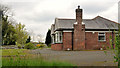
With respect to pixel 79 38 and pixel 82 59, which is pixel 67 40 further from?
pixel 82 59

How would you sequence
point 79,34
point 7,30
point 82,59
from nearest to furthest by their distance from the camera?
point 82,59 < point 79,34 < point 7,30

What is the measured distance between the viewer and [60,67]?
4188 millimetres

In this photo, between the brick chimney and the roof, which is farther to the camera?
the roof

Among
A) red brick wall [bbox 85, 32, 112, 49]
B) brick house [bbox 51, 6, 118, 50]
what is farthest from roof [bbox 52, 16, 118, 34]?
red brick wall [bbox 85, 32, 112, 49]

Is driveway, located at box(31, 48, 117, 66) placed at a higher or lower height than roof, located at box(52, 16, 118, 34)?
lower

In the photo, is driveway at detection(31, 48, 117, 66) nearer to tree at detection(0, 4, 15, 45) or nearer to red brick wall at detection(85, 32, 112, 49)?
red brick wall at detection(85, 32, 112, 49)

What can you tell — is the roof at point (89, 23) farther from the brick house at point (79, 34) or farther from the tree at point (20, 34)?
the tree at point (20, 34)

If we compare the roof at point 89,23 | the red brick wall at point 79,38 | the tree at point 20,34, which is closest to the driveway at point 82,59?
the red brick wall at point 79,38

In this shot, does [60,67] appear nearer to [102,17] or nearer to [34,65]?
[34,65]

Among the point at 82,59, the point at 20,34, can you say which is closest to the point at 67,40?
the point at 82,59

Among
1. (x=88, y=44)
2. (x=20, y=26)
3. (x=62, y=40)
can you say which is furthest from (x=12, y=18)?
(x=88, y=44)

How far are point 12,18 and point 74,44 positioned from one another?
27.9 meters

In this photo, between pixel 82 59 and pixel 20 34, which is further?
pixel 20 34

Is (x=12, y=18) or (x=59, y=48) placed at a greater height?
(x=12, y=18)
